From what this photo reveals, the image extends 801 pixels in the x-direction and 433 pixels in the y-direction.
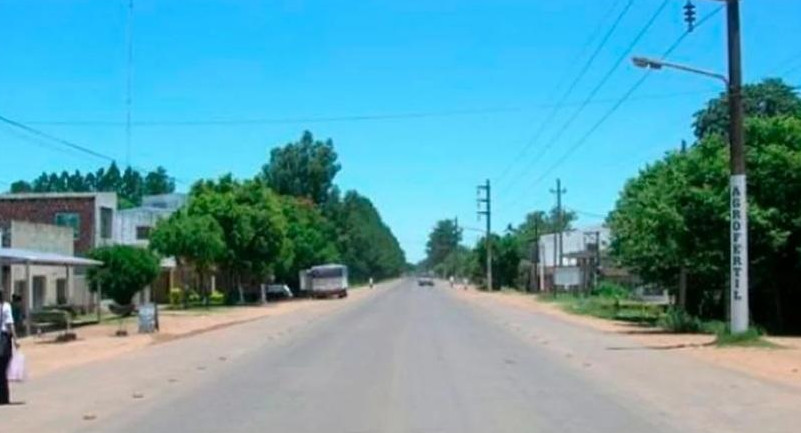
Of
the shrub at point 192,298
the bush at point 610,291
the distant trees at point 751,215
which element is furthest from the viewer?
the bush at point 610,291

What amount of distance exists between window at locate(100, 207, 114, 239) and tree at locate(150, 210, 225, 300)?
3748 millimetres

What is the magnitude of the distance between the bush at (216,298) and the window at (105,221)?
993 centimetres

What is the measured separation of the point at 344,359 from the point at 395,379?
5570 mm

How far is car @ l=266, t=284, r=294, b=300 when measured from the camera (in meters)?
97.3

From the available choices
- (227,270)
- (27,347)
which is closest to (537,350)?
(27,347)

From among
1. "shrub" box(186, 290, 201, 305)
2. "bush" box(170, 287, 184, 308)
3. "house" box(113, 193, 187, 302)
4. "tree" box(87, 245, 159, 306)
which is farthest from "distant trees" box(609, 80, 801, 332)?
"house" box(113, 193, 187, 302)

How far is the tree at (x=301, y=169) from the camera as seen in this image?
137 m

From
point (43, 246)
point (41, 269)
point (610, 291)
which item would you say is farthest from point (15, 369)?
point (610, 291)

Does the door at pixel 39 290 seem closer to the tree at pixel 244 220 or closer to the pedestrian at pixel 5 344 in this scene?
the tree at pixel 244 220

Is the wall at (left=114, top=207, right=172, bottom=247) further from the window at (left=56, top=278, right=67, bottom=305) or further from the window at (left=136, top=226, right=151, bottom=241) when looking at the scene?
the window at (left=56, top=278, right=67, bottom=305)

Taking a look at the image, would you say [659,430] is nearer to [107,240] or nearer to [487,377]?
[487,377]

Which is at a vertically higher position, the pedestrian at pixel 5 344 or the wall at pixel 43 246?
the wall at pixel 43 246

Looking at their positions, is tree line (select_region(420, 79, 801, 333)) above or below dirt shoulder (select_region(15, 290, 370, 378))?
above

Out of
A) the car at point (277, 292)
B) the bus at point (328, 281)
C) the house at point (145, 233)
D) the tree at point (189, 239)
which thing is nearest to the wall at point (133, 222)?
the house at point (145, 233)
